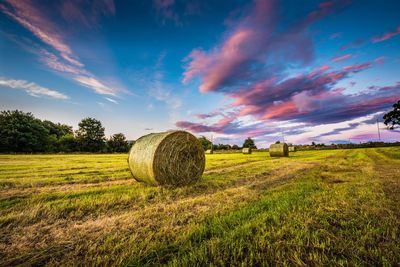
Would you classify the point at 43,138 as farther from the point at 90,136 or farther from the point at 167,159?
the point at 167,159

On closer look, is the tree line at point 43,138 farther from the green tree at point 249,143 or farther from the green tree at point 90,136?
the green tree at point 249,143

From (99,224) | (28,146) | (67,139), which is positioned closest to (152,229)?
(99,224)

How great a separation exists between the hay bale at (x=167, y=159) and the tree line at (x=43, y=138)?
184 ft

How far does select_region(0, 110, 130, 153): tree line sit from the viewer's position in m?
45.8

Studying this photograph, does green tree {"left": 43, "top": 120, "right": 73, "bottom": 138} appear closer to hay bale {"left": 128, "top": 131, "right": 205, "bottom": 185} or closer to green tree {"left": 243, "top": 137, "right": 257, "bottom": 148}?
hay bale {"left": 128, "top": 131, "right": 205, "bottom": 185}

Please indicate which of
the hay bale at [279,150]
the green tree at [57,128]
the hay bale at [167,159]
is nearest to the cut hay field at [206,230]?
the hay bale at [167,159]

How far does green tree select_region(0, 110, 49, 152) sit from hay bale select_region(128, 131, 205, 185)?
5601 centimetres

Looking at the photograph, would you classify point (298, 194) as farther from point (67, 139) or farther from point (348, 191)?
point (67, 139)

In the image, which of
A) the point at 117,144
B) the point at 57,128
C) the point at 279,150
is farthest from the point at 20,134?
the point at 279,150

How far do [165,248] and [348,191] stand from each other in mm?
4905

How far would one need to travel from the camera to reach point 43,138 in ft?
172

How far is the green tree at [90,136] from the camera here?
219 ft

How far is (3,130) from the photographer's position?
45.0 meters

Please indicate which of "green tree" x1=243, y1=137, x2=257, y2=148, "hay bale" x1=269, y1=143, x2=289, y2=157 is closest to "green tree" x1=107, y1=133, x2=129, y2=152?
"hay bale" x1=269, y1=143, x2=289, y2=157
